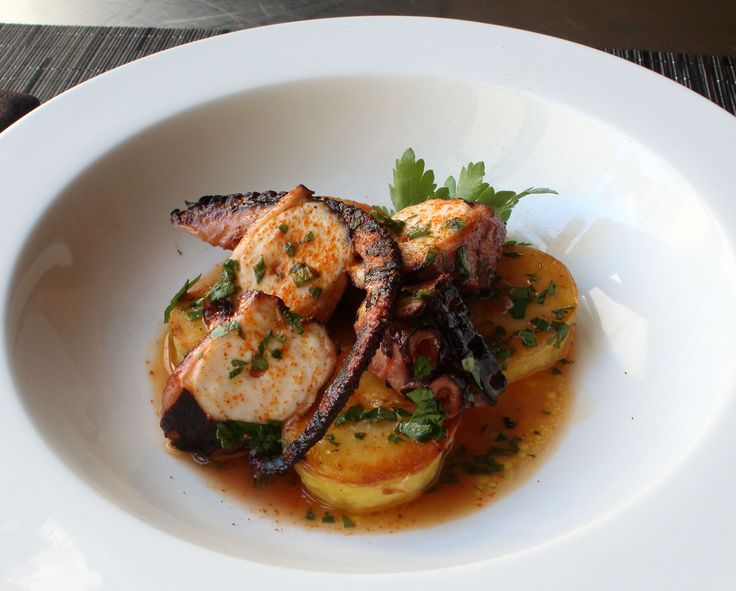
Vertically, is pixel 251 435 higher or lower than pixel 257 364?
lower

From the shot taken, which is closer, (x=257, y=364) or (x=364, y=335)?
(x=364, y=335)

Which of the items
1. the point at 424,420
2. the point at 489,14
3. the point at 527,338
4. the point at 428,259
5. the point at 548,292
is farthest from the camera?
the point at 489,14

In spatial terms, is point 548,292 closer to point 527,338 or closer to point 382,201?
point 527,338

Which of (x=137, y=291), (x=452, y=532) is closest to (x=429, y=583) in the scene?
(x=452, y=532)

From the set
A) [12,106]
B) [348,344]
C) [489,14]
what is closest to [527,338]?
[348,344]

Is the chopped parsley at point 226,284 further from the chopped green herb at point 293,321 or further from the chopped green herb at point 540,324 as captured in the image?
the chopped green herb at point 540,324

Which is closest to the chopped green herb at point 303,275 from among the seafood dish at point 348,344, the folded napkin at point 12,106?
the seafood dish at point 348,344

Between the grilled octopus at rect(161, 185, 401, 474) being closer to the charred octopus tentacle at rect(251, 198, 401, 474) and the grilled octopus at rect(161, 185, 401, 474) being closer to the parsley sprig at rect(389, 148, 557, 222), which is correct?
the charred octopus tentacle at rect(251, 198, 401, 474)

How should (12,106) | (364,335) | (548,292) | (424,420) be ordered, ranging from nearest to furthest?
(364,335) → (424,420) → (548,292) → (12,106)
